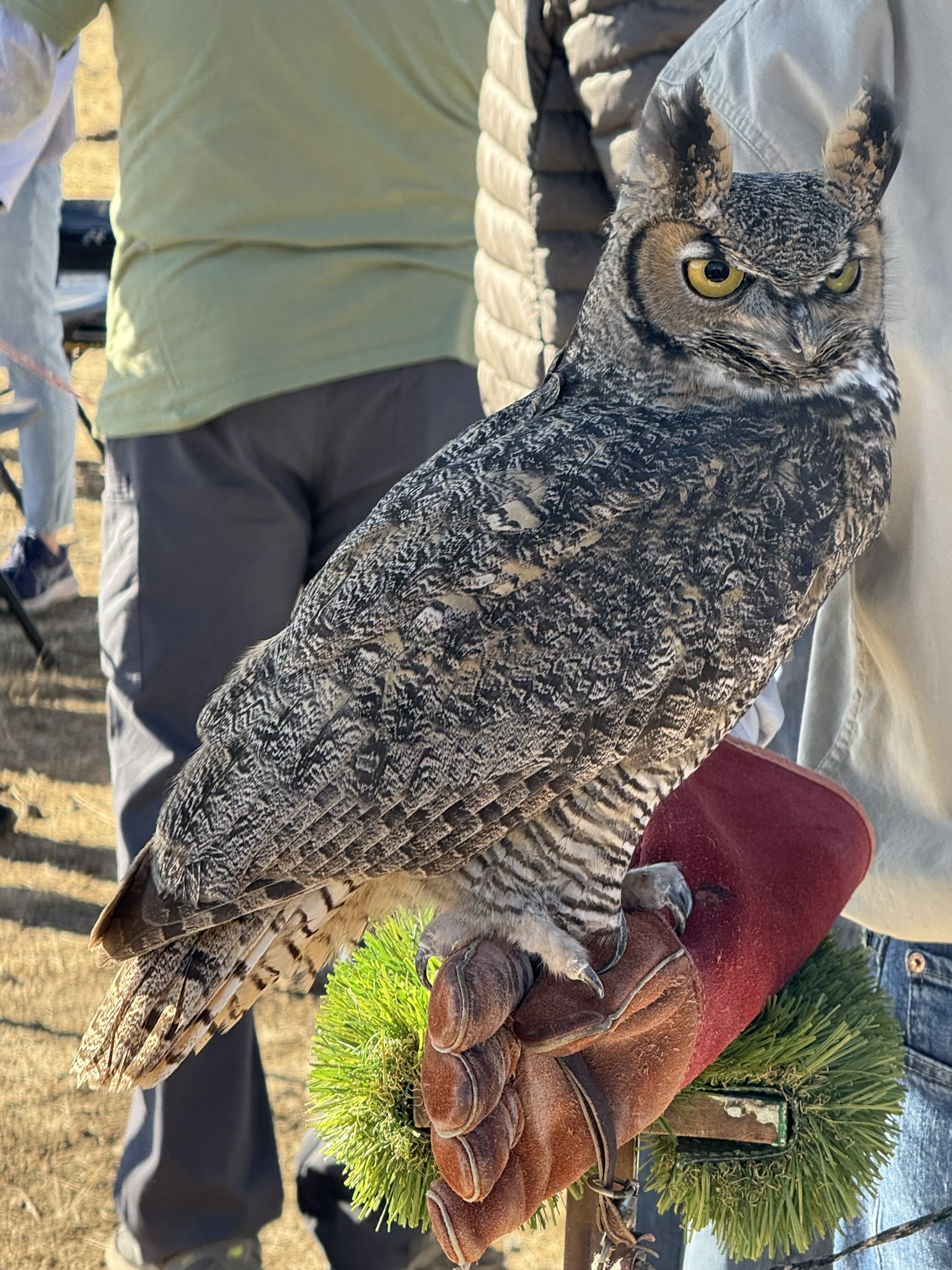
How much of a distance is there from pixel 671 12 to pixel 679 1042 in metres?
1.44

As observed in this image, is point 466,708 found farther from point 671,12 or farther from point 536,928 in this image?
point 671,12

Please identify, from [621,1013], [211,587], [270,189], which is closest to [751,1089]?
[621,1013]

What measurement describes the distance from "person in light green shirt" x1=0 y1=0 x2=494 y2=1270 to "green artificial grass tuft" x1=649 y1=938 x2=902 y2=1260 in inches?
53.8

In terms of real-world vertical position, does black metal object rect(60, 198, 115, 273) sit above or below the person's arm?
below

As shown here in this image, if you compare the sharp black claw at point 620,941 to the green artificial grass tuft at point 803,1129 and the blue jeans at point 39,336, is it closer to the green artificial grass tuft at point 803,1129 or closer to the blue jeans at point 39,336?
the green artificial grass tuft at point 803,1129

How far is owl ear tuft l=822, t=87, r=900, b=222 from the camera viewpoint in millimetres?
1283

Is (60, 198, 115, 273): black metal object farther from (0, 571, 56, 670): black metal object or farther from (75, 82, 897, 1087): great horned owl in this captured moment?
(75, 82, 897, 1087): great horned owl

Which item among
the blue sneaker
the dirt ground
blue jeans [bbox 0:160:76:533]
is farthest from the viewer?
the blue sneaker

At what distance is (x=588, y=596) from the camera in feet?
4.56

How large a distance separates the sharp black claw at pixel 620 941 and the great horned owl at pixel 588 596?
2cm


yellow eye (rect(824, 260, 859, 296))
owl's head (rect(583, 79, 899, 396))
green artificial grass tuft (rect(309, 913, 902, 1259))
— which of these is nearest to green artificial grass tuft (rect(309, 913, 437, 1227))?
green artificial grass tuft (rect(309, 913, 902, 1259))

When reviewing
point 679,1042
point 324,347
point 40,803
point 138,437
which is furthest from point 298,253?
point 40,803

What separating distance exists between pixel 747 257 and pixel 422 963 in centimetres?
85

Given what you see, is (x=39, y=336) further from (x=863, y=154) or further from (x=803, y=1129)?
(x=803, y=1129)
